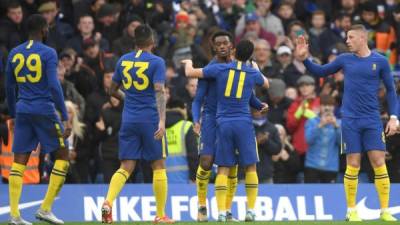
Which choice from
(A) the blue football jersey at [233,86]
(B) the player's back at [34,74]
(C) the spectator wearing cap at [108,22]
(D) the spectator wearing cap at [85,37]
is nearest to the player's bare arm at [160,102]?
(A) the blue football jersey at [233,86]

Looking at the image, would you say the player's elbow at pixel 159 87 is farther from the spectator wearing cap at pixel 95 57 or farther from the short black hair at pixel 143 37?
the spectator wearing cap at pixel 95 57

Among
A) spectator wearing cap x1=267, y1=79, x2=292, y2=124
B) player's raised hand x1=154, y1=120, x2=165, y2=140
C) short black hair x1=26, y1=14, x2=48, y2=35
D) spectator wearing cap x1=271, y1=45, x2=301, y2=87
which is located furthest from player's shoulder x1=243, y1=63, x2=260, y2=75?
spectator wearing cap x1=271, y1=45, x2=301, y2=87

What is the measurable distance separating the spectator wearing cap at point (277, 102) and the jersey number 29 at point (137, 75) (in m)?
6.11

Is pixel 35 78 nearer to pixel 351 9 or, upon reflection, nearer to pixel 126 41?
pixel 126 41

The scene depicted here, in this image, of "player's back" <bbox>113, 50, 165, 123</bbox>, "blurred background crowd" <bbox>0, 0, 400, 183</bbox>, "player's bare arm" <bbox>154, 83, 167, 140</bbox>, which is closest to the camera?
"player's bare arm" <bbox>154, 83, 167, 140</bbox>

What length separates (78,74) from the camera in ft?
70.7

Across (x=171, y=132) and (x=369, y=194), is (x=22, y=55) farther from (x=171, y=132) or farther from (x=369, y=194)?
(x=369, y=194)

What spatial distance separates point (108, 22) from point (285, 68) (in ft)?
11.6

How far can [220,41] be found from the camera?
1664cm

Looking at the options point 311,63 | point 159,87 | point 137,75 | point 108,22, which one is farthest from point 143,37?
point 108,22

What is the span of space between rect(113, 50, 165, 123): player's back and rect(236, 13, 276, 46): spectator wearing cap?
816 cm

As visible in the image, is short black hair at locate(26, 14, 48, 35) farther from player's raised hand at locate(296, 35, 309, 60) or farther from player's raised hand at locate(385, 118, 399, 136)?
player's raised hand at locate(385, 118, 399, 136)

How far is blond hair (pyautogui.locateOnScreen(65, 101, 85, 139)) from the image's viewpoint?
19.9 meters

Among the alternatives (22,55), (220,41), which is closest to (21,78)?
(22,55)
